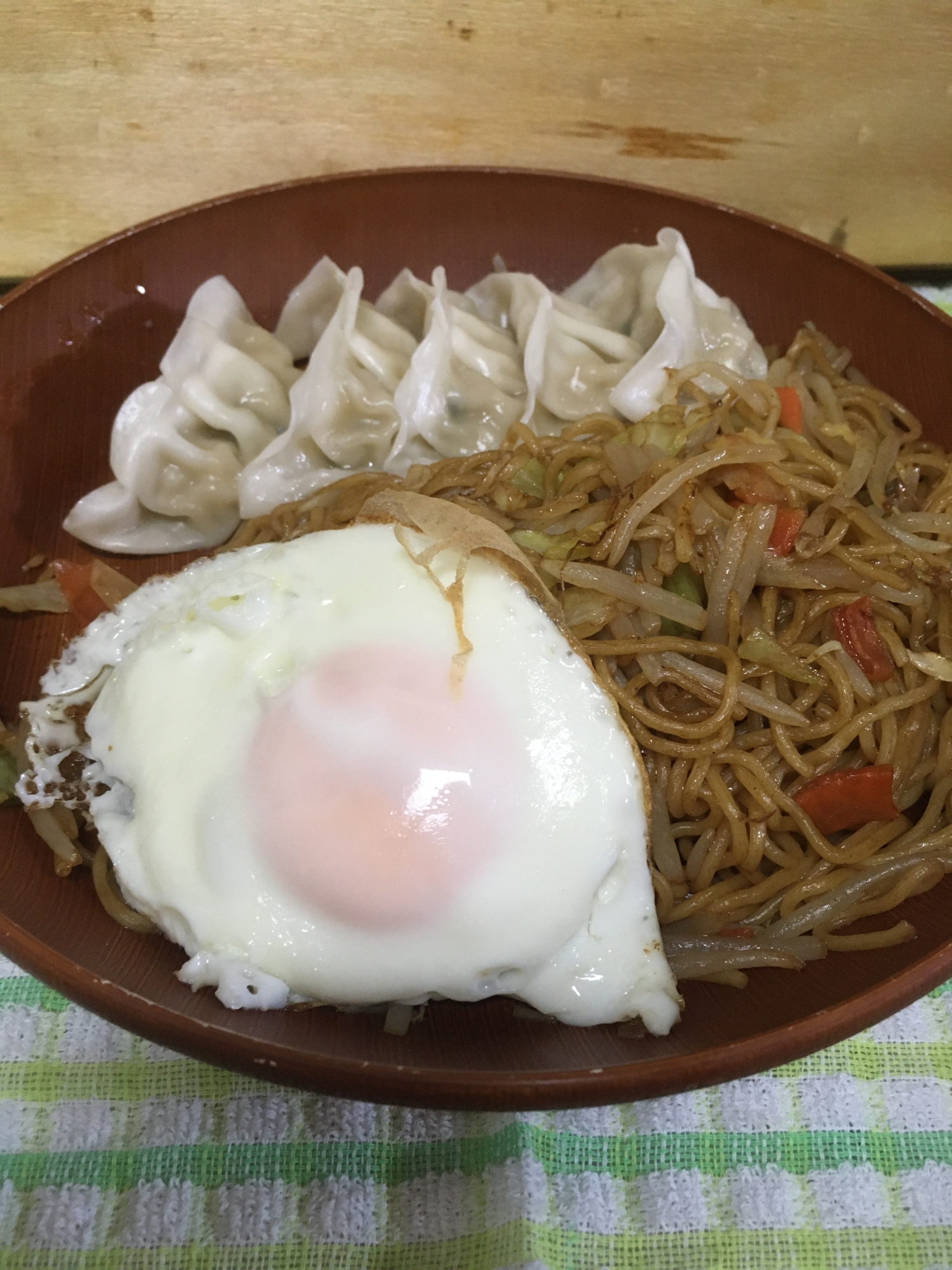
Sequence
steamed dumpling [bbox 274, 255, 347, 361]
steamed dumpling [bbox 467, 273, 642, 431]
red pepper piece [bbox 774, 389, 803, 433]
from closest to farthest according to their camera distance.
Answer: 1. red pepper piece [bbox 774, 389, 803, 433]
2. steamed dumpling [bbox 467, 273, 642, 431]
3. steamed dumpling [bbox 274, 255, 347, 361]

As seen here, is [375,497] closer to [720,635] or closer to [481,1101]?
[720,635]

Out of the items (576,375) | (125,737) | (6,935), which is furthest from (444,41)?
(6,935)

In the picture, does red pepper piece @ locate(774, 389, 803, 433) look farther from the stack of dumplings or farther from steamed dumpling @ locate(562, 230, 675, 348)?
steamed dumpling @ locate(562, 230, 675, 348)

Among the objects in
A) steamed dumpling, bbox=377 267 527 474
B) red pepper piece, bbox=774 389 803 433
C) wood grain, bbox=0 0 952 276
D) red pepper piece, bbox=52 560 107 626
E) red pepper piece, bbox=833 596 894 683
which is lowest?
red pepper piece, bbox=52 560 107 626

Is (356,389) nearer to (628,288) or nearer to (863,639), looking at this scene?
(628,288)

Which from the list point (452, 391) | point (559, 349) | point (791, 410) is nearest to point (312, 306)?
point (452, 391)

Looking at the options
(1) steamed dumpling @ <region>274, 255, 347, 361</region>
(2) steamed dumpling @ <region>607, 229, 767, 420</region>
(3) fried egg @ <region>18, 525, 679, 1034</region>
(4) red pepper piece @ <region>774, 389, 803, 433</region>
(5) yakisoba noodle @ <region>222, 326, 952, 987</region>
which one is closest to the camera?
(3) fried egg @ <region>18, 525, 679, 1034</region>

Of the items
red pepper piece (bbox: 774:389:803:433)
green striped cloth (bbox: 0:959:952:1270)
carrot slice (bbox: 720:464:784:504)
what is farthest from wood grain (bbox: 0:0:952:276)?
green striped cloth (bbox: 0:959:952:1270)

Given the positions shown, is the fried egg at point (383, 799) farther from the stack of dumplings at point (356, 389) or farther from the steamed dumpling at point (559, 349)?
the steamed dumpling at point (559, 349)
